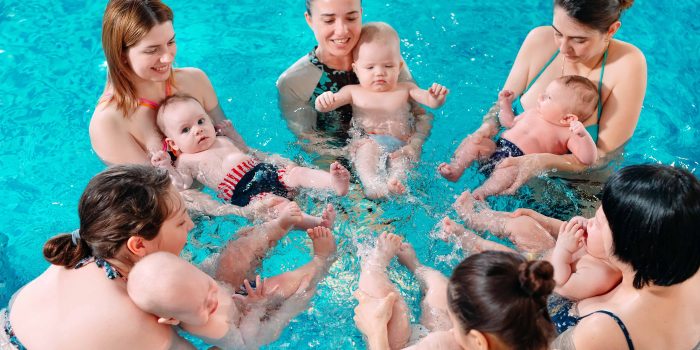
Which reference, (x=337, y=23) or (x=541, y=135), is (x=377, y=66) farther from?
(x=541, y=135)

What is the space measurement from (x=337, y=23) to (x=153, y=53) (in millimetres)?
1098

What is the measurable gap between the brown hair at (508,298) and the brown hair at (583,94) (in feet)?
6.33

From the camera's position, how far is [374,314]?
300cm

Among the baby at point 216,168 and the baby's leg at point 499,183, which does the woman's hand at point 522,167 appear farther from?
the baby at point 216,168

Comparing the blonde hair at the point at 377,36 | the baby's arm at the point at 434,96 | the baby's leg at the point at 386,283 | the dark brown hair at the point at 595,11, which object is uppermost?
the dark brown hair at the point at 595,11

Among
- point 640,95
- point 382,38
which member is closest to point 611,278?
point 640,95

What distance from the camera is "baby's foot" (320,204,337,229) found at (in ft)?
12.0

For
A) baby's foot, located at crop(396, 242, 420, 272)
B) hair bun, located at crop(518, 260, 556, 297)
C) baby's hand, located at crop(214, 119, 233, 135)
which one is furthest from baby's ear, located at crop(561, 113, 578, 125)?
baby's hand, located at crop(214, 119, 233, 135)

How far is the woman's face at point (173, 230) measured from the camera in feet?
9.34

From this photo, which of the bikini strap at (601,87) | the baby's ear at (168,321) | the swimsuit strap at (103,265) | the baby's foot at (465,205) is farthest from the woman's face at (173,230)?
the bikini strap at (601,87)

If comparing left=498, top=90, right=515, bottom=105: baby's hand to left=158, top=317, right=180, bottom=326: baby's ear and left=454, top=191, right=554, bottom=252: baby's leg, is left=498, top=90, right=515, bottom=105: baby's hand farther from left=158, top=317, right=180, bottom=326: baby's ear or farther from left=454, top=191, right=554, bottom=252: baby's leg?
left=158, top=317, right=180, bottom=326: baby's ear

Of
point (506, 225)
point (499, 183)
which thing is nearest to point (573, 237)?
point (506, 225)

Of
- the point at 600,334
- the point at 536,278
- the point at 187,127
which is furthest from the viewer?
the point at 187,127

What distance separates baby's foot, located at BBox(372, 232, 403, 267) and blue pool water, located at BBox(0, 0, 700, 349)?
0.14 m
